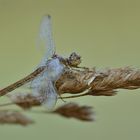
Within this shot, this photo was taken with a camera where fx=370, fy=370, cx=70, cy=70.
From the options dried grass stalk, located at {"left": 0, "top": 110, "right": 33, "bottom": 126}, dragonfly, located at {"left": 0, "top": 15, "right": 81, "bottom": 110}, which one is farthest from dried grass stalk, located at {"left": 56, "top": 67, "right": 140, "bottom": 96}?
dried grass stalk, located at {"left": 0, "top": 110, "right": 33, "bottom": 126}

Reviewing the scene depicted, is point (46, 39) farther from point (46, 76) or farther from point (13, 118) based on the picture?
point (13, 118)

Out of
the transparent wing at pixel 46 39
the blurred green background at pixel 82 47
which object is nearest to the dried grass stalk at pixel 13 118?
the blurred green background at pixel 82 47

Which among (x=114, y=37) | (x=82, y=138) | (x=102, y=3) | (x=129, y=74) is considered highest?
(x=102, y=3)

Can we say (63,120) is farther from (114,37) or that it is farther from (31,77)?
(114,37)

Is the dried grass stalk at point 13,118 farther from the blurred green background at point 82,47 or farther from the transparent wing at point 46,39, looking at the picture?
the transparent wing at point 46,39

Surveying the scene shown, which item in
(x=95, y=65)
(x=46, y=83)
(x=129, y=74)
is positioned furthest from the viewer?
(x=95, y=65)

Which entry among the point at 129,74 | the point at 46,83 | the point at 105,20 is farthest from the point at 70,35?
the point at 129,74
